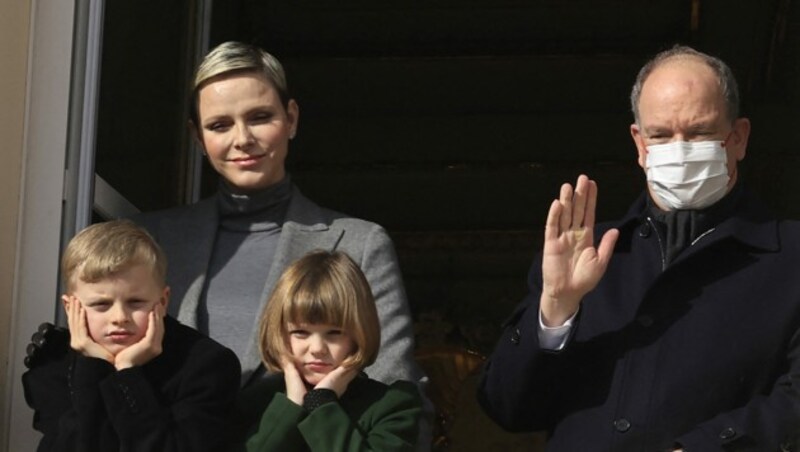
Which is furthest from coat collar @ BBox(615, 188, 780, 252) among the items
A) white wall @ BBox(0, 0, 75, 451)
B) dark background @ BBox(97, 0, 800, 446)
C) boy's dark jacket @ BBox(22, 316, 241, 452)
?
dark background @ BBox(97, 0, 800, 446)

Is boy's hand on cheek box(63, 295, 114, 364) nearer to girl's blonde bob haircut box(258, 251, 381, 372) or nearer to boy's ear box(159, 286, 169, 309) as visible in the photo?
boy's ear box(159, 286, 169, 309)

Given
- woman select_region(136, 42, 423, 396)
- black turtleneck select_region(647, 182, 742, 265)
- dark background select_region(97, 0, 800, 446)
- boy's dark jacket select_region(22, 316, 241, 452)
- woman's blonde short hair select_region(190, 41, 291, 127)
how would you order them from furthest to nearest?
1. dark background select_region(97, 0, 800, 446)
2. woman's blonde short hair select_region(190, 41, 291, 127)
3. woman select_region(136, 42, 423, 396)
4. black turtleneck select_region(647, 182, 742, 265)
5. boy's dark jacket select_region(22, 316, 241, 452)

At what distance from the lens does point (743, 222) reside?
14.2ft

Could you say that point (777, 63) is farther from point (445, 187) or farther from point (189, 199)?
point (189, 199)

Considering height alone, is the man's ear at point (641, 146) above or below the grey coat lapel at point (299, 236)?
above

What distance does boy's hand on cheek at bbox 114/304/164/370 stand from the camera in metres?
4.18

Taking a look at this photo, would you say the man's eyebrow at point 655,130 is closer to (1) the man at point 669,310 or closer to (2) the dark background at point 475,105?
(1) the man at point 669,310

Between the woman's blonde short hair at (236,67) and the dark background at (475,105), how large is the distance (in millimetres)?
3059

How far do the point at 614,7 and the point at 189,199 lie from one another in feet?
8.39

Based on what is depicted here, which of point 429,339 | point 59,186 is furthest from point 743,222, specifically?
point 429,339

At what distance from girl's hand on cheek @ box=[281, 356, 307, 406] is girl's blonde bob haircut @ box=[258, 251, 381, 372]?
0.02 meters

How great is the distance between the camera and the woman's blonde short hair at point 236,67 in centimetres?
Answer: 465

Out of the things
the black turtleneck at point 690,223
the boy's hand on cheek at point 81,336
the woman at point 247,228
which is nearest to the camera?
the boy's hand on cheek at point 81,336

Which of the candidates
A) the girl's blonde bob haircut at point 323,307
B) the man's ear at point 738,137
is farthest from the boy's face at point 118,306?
the man's ear at point 738,137
